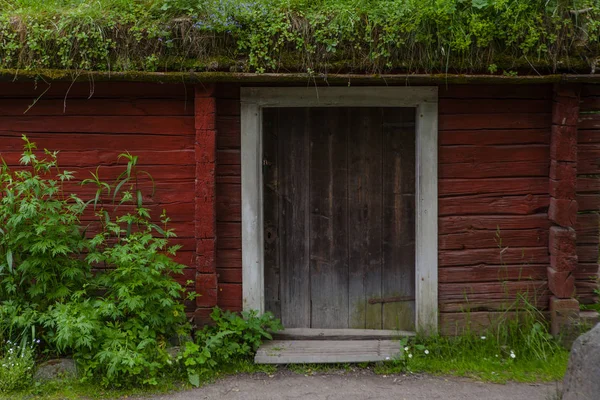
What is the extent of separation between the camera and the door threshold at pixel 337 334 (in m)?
6.61

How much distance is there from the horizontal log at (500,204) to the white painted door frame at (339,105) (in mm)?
225

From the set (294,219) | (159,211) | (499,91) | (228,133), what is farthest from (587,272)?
(159,211)

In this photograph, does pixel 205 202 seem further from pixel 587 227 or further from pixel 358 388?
pixel 587 227

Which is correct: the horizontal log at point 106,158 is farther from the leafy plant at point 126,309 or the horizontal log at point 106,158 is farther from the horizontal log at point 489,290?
the horizontal log at point 489,290

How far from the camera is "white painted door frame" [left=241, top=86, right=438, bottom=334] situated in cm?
634

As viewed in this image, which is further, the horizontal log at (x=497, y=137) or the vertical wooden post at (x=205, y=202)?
the horizontal log at (x=497, y=137)

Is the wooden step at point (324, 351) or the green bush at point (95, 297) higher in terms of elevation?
the green bush at point (95, 297)

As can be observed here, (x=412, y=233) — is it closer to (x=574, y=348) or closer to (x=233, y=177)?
(x=233, y=177)

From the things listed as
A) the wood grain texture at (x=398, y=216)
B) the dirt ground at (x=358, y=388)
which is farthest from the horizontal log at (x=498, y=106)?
the dirt ground at (x=358, y=388)

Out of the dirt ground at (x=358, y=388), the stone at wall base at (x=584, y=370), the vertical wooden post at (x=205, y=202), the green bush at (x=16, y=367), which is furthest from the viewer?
the vertical wooden post at (x=205, y=202)

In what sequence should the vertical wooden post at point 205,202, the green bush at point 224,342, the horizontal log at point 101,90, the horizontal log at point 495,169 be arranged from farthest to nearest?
the horizontal log at point 495,169
the horizontal log at point 101,90
the vertical wooden post at point 205,202
the green bush at point 224,342

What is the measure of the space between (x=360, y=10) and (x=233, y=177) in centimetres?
166

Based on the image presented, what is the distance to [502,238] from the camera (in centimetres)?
646

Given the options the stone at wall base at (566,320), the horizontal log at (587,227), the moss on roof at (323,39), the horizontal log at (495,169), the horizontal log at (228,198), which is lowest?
the stone at wall base at (566,320)
